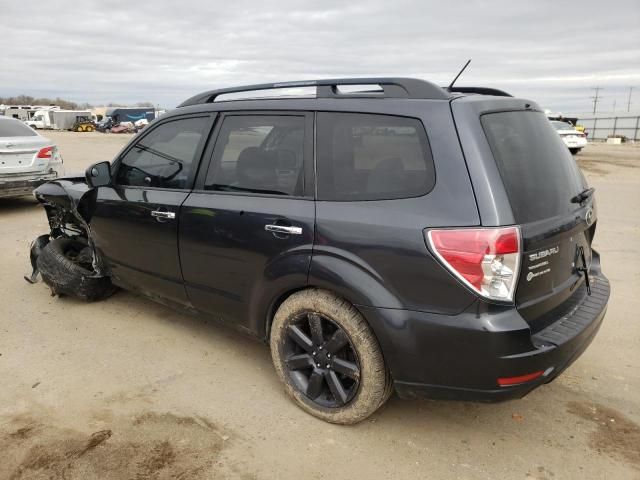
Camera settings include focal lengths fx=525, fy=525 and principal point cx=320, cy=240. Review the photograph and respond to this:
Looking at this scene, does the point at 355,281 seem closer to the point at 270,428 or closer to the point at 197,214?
the point at 270,428

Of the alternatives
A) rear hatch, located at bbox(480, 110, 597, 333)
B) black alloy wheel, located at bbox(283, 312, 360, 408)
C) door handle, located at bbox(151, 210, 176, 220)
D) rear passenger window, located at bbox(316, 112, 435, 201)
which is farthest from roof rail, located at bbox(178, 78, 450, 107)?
Answer: black alloy wheel, located at bbox(283, 312, 360, 408)

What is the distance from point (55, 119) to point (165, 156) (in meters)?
61.9

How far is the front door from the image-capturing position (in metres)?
3.57

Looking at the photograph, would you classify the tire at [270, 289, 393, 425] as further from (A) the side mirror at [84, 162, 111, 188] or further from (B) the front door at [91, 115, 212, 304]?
(A) the side mirror at [84, 162, 111, 188]

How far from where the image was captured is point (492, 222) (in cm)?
228

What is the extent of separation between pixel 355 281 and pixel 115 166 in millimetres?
2499

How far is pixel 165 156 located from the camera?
3.79 metres

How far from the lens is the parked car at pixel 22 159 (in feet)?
27.4

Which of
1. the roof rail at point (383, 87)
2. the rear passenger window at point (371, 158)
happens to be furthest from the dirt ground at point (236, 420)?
the roof rail at point (383, 87)

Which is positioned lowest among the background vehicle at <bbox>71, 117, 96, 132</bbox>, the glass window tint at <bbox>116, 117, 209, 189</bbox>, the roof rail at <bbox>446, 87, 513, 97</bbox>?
the background vehicle at <bbox>71, 117, 96, 132</bbox>

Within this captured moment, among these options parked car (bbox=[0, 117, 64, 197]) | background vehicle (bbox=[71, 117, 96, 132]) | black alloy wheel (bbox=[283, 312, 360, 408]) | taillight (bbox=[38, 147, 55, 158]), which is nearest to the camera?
black alloy wheel (bbox=[283, 312, 360, 408])

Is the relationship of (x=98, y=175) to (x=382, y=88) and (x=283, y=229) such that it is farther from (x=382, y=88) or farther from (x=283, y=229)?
(x=382, y=88)

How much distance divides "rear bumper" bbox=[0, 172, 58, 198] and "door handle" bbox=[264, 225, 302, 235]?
697cm

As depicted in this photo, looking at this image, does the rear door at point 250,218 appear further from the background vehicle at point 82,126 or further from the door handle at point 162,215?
the background vehicle at point 82,126
